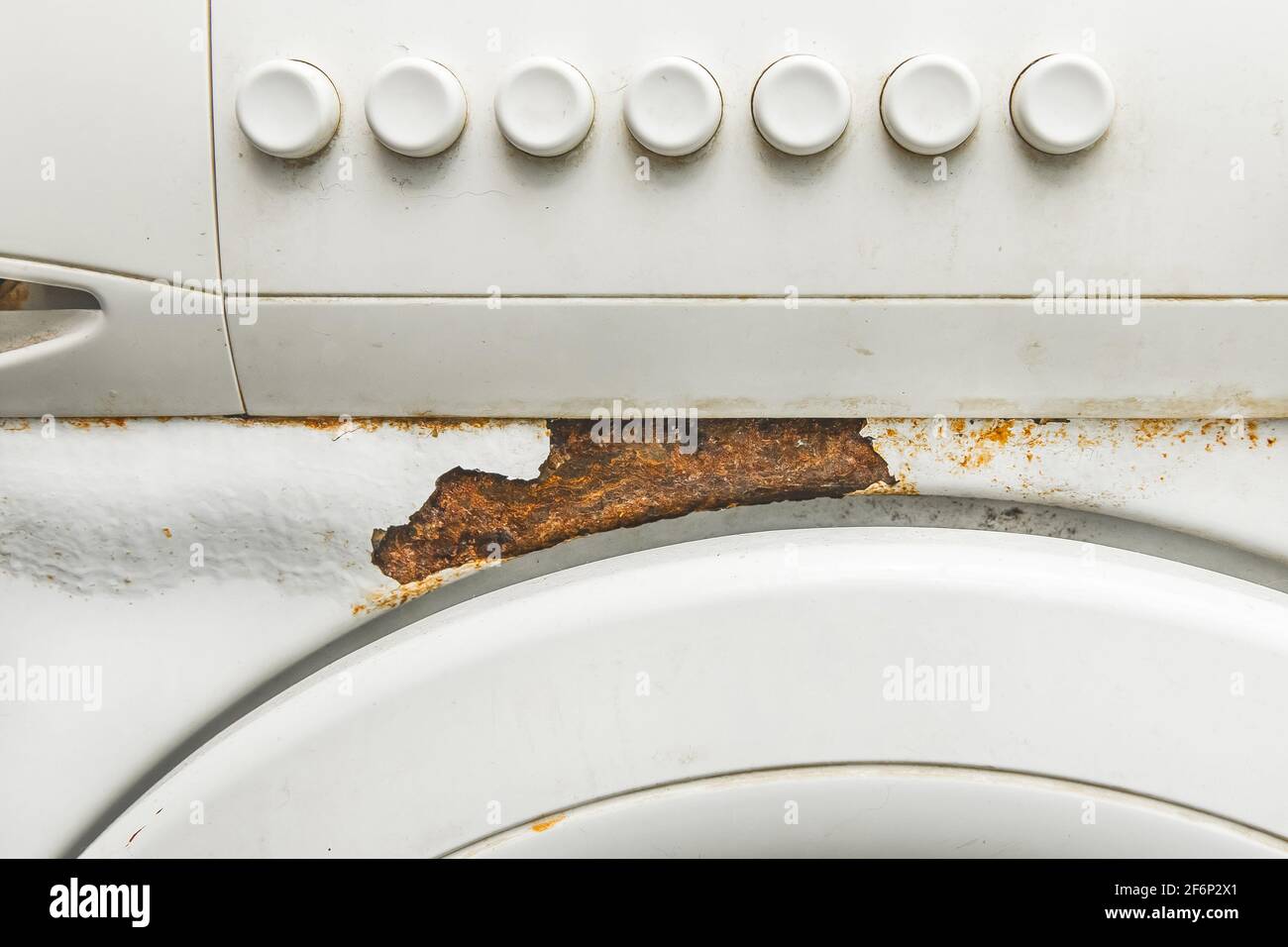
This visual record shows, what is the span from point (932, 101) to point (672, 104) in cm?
14

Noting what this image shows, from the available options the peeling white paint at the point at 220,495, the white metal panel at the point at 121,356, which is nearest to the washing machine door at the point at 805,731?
the peeling white paint at the point at 220,495

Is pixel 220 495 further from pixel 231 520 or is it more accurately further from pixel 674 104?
pixel 674 104

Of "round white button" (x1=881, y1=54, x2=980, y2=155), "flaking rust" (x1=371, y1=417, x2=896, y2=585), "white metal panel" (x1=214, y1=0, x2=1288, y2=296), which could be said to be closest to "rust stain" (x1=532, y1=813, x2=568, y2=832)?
"flaking rust" (x1=371, y1=417, x2=896, y2=585)

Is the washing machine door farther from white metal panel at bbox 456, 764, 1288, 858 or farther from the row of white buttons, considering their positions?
the row of white buttons

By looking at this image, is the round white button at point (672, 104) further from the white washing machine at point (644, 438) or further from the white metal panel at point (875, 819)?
the white metal panel at point (875, 819)

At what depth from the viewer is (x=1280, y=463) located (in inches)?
21.5

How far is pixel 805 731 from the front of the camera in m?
0.50

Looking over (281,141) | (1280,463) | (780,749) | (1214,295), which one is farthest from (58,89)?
(1280,463)

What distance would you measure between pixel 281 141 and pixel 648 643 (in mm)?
347

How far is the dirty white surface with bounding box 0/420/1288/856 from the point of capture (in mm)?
543

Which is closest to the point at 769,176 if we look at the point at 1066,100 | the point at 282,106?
the point at 1066,100

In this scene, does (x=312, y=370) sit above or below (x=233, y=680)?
above

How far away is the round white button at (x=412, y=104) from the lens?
44 cm
